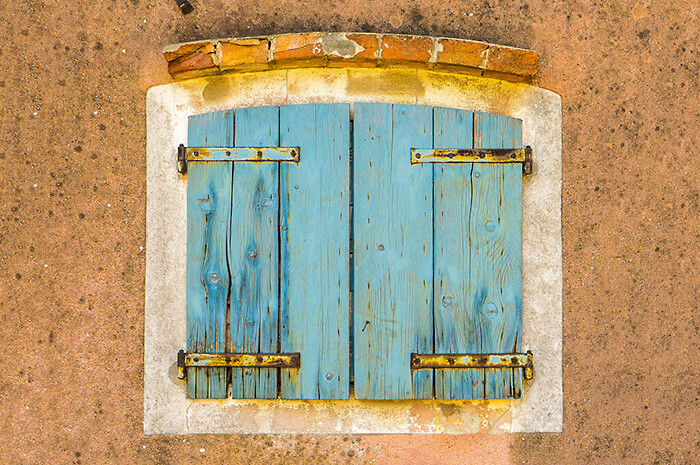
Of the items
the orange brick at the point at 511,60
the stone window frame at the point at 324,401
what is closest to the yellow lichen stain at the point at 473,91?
the stone window frame at the point at 324,401

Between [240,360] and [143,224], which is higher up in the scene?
[143,224]

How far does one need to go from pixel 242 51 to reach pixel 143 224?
0.92 m

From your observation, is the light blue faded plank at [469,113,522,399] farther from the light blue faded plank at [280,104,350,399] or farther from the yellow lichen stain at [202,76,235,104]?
the yellow lichen stain at [202,76,235,104]

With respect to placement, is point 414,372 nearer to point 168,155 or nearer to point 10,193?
point 168,155

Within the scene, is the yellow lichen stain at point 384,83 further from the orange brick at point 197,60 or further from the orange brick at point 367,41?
the orange brick at point 197,60

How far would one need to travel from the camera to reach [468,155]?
2.52 meters

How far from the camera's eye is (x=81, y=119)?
2.57 meters

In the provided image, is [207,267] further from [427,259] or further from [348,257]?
[427,259]

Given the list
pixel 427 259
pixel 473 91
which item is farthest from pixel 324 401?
pixel 473 91

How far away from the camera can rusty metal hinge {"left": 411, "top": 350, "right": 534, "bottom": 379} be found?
8.22 ft

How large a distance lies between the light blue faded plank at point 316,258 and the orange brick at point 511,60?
70cm

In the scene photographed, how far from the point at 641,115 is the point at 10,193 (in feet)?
9.76

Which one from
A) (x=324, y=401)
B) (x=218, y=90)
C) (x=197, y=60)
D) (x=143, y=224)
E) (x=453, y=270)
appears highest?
(x=197, y=60)

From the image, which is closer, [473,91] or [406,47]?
[406,47]
